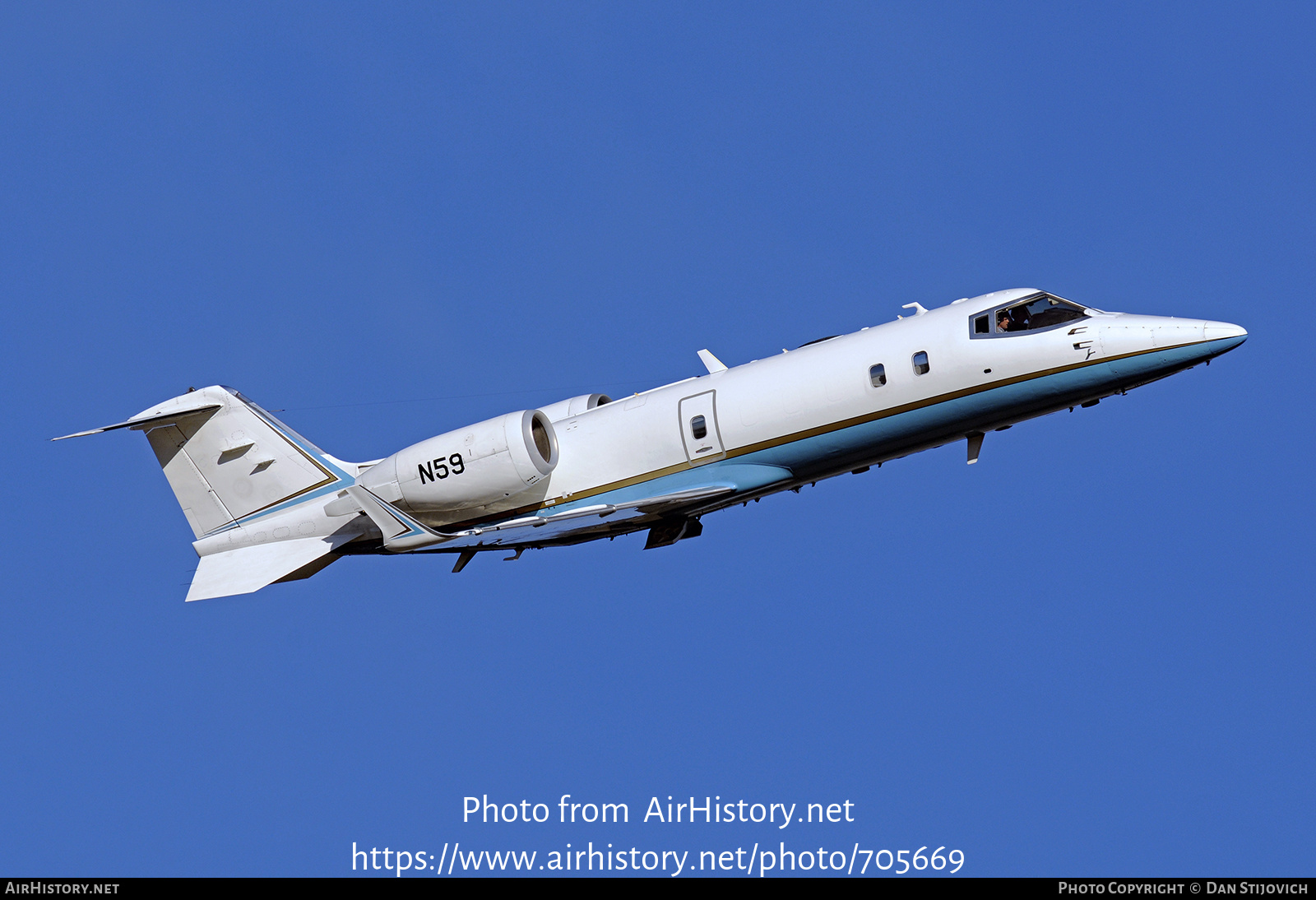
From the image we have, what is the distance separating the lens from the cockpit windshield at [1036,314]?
81.3 feet

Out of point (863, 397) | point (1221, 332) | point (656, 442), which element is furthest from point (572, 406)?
point (1221, 332)

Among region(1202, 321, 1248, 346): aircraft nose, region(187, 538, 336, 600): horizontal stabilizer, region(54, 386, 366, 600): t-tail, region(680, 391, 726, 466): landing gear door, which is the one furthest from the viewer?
region(54, 386, 366, 600): t-tail

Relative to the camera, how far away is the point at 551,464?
27.0 meters

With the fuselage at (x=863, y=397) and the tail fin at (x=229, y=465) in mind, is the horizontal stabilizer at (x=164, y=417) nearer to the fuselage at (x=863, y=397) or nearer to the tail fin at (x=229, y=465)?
the tail fin at (x=229, y=465)

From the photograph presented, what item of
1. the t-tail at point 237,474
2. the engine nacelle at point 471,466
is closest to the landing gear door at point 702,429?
the engine nacelle at point 471,466

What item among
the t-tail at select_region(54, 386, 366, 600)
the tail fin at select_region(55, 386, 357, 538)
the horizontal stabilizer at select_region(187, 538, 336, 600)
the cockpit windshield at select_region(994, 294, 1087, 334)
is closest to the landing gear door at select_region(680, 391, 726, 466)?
the cockpit windshield at select_region(994, 294, 1087, 334)

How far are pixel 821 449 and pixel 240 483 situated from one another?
36.8 ft

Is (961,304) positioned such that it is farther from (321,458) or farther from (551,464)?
(321,458)

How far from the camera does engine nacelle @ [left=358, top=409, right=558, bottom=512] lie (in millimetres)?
26594

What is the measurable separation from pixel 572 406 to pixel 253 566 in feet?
21.9

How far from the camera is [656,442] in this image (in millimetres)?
26438

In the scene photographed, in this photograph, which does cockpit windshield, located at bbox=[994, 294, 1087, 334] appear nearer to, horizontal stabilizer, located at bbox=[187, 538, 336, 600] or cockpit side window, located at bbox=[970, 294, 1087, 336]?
cockpit side window, located at bbox=[970, 294, 1087, 336]

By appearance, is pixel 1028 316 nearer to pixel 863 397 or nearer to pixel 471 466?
pixel 863 397
